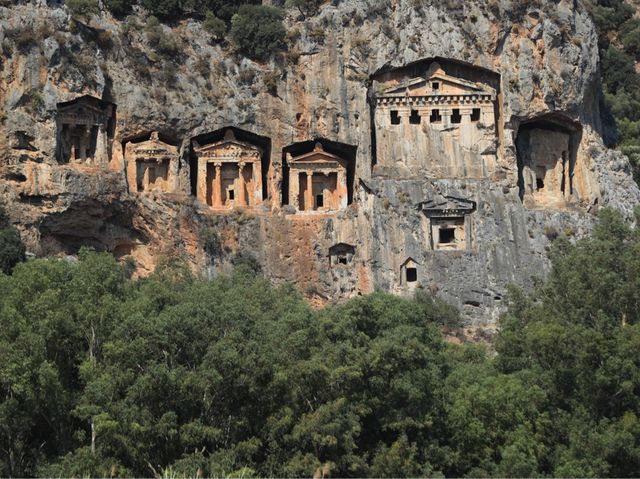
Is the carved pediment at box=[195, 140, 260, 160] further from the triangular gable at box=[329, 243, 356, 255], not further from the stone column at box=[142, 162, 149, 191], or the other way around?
the triangular gable at box=[329, 243, 356, 255]

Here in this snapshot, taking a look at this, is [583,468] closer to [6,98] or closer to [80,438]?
[80,438]

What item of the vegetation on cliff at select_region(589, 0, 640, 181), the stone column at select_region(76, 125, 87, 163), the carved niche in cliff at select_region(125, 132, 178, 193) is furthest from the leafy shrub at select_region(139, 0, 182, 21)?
the vegetation on cliff at select_region(589, 0, 640, 181)

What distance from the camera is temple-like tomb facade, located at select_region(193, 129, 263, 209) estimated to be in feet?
226

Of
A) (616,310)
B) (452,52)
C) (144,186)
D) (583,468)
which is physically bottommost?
(583,468)

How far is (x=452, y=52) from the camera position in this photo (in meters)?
68.9

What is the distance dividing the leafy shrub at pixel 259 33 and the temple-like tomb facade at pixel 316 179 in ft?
13.9

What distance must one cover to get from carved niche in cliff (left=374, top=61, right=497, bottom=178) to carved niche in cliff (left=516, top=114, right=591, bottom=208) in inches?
79.7

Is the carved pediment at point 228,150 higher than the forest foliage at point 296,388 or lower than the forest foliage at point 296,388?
higher

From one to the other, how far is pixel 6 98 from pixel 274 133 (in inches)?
416

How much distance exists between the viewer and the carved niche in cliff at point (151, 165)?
2672 inches

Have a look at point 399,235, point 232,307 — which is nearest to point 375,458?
point 232,307

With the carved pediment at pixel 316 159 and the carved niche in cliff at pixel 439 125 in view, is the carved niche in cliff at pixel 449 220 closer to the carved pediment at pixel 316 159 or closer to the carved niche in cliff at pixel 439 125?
the carved niche in cliff at pixel 439 125

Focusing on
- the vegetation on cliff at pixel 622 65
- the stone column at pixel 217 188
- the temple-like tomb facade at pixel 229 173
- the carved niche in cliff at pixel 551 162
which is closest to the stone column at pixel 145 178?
the temple-like tomb facade at pixel 229 173

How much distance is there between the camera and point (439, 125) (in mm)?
69062
